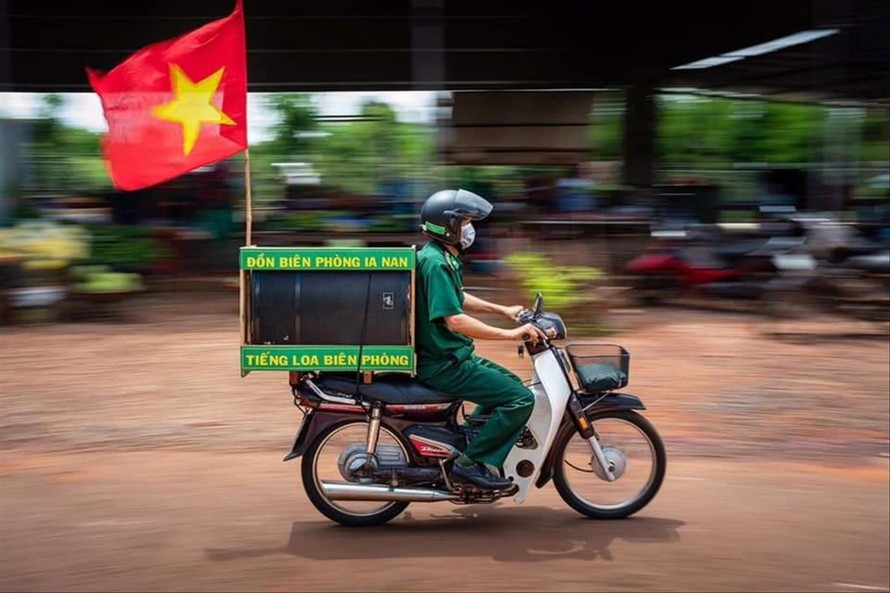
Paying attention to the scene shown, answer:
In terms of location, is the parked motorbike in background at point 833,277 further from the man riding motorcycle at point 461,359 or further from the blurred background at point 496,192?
the man riding motorcycle at point 461,359

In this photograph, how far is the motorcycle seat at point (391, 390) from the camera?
437 centimetres

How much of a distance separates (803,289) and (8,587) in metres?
7.45

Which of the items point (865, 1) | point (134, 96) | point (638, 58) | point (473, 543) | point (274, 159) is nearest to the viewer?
point (473, 543)

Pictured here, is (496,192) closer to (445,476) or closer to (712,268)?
(712,268)

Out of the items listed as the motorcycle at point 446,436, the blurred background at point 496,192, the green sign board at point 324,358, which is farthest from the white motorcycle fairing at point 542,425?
the blurred background at point 496,192

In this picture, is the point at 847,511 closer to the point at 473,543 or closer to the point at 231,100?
the point at 473,543

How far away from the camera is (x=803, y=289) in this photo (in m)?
9.12

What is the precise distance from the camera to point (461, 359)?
4.32 meters

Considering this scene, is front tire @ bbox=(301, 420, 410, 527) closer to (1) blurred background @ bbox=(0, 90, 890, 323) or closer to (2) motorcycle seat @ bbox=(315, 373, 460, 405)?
(2) motorcycle seat @ bbox=(315, 373, 460, 405)

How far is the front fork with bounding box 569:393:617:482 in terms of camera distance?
444cm

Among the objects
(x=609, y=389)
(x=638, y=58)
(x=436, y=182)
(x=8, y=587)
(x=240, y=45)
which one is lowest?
(x=8, y=587)

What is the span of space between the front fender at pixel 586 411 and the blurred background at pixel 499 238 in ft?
0.87

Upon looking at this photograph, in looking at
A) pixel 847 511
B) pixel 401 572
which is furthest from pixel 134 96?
pixel 847 511

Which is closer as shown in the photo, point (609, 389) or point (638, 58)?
point (609, 389)
